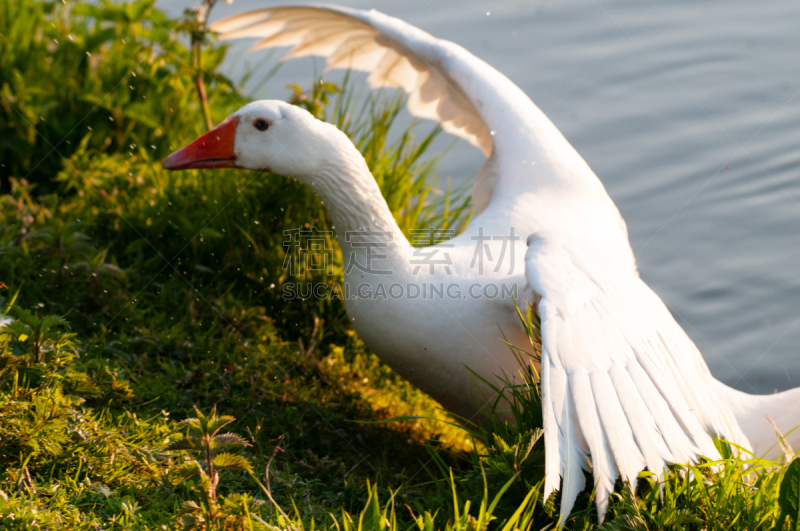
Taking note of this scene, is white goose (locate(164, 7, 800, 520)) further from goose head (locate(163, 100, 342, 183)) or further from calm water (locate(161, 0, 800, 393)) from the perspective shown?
calm water (locate(161, 0, 800, 393))

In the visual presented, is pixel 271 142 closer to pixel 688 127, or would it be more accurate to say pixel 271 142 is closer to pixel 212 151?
pixel 212 151

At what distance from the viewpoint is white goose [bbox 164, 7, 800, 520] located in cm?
202

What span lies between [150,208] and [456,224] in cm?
→ 192

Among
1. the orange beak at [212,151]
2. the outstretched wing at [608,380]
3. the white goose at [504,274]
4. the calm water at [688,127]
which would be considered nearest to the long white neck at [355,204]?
the white goose at [504,274]

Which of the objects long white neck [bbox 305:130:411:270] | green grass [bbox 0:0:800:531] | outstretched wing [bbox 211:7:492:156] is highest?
outstretched wing [bbox 211:7:492:156]

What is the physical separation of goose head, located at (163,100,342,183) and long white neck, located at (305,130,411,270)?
0.03 metres

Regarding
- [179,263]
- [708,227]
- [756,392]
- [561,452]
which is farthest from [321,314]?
[708,227]

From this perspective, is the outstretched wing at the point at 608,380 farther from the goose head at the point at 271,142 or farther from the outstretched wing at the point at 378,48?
the outstretched wing at the point at 378,48

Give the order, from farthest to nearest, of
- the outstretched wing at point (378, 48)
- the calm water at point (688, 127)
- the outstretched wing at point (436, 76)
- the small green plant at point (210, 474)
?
1. the calm water at point (688, 127)
2. the outstretched wing at point (378, 48)
3. the outstretched wing at point (436, 76)
4. the small green plant at point (210, 474)

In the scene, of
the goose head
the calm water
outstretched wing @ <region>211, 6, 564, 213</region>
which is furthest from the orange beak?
the calm water

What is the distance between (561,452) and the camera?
6.24 ft

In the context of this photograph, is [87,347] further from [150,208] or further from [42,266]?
[150,208]

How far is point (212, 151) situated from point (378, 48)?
166cm

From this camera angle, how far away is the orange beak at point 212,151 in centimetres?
294
